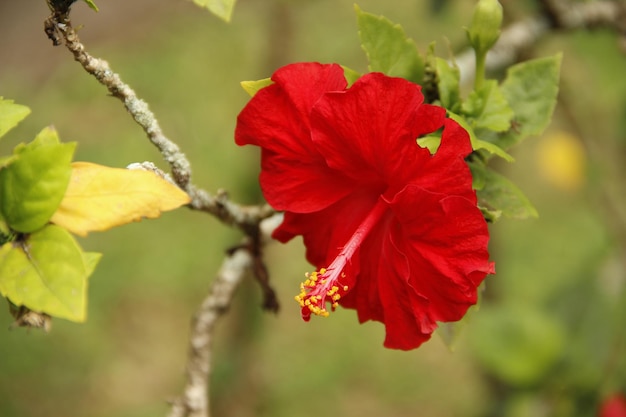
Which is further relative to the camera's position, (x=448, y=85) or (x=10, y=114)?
(x=448, y=85)

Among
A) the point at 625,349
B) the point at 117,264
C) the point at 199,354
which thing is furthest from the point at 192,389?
the point at 117,264

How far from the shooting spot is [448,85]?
966mm

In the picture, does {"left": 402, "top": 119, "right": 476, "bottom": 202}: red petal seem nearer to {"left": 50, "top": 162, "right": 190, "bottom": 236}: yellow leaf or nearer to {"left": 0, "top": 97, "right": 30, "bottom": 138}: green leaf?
{"left": 50, "top": 162, "right": 190, "bottom": 236}: yellow leaf

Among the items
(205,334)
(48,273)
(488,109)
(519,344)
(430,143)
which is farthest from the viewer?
(519,344)

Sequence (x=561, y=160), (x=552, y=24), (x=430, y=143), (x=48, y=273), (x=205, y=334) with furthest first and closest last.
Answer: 1. (x=561, y=160)
2. (x=552, y=24)
3. (x=205, y=334)
4. (x=430, y=143)
5. (x=48, y=273)

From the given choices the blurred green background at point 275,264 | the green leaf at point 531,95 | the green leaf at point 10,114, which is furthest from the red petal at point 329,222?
the blurred green background at point 275,264

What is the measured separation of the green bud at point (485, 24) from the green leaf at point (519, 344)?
957 mm

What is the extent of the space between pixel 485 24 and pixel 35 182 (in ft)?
1.92

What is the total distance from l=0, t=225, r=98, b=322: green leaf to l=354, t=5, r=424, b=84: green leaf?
0.43 metres

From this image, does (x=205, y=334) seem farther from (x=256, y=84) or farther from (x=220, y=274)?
(x=256, y=84)

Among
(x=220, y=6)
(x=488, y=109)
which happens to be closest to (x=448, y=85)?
(x=488, y=109)

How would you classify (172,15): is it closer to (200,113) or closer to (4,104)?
(200,113)

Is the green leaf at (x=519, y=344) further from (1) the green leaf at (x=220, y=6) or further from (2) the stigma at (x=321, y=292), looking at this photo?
(1) the green leaf at (x=220, y=6)

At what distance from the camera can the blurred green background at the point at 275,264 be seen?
187 centimetres
